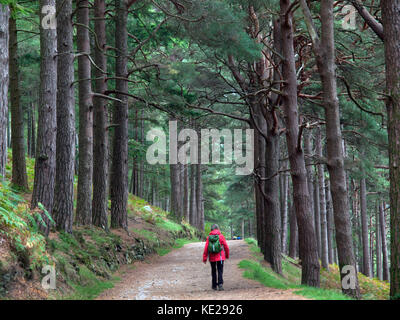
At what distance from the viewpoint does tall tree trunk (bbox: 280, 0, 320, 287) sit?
33.7ft

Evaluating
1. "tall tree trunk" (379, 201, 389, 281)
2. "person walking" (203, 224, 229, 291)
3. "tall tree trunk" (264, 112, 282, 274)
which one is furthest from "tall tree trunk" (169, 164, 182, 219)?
"person walking" (203, 224, 229, 291)

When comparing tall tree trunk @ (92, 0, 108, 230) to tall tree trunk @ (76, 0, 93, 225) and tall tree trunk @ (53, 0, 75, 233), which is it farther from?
tall tree trunk @ (53, 0, 75, 233)

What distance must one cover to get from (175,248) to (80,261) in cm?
1112

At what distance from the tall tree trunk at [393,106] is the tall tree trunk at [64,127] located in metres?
7.55

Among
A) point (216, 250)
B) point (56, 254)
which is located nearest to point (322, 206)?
point (216, 250)

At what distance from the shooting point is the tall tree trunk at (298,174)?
10.3m

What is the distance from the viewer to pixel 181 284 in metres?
10.9

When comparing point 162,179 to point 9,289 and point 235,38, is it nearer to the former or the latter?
point 235,38

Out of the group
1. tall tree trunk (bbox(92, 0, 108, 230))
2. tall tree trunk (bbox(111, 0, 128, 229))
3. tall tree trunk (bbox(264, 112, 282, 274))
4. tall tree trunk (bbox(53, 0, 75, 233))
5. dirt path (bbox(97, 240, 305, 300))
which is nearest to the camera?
dirt path (bbox(97, 240, 305, 300))

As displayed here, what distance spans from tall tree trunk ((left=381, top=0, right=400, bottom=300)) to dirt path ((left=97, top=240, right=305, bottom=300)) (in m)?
2.29

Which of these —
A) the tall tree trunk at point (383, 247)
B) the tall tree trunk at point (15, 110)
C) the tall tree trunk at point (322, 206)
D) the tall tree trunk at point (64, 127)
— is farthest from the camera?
the tall tree trunk at point (383, 247)

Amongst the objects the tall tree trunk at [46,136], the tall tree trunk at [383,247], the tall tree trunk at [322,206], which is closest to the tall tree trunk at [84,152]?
the tall tree trunk at [46,136]

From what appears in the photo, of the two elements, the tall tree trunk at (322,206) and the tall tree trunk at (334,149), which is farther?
the tall tree trunk at (322,206)

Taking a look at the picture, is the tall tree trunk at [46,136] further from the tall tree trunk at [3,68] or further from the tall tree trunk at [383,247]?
the tall tree trunk at [383,247]
